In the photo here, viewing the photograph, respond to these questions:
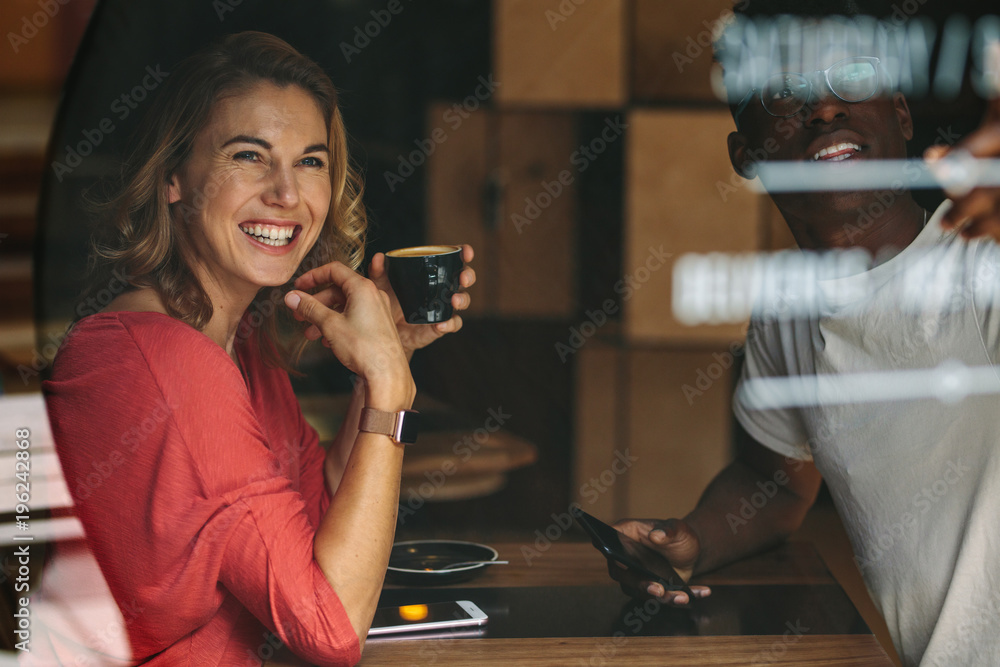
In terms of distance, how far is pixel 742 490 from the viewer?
1.01 metres

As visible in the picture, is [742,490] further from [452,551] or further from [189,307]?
[189,307]

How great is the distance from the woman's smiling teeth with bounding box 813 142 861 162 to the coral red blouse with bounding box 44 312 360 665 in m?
0.69

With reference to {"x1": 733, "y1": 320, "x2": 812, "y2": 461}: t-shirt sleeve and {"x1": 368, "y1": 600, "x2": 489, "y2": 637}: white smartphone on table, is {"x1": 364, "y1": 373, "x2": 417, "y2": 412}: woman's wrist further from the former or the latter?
{"x1": 733, "y1": 320, "x2": 812, "y2": 461}: t-shirt sleeve

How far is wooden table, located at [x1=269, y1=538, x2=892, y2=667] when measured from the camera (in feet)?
2.52

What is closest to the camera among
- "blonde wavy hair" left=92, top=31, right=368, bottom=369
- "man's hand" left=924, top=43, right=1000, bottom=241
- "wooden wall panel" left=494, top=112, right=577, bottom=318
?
"man's hand" left=924, top=43, right=1000, bottom=241

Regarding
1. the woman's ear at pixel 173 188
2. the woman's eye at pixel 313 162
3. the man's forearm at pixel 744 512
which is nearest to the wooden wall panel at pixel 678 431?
the man's forearm at pixel 744 512

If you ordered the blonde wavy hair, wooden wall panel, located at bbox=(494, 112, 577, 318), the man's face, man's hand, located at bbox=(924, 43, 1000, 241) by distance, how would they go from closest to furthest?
man's hand, located at bbox=(924, 43, 1000, 241)
the blonde wavy hair
the man's face
wooden wall panel, located at bbox=(494, 112, 577, 318)

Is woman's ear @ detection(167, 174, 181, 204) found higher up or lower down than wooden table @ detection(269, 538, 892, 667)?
higher up

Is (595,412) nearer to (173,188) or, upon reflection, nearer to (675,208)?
(675,208)

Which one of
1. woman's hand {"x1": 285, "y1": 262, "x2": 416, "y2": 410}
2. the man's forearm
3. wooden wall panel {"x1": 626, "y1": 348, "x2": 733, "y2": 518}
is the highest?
woman's hand {"x1": 285, "y1": 262, "x2": 416, "y2": 410}

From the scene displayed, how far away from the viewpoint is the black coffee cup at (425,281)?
797 mm

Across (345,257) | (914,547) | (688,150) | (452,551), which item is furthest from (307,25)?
(914,547)

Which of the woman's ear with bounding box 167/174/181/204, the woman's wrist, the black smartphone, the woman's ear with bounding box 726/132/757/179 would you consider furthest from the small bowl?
the woman's ear with bounding box 726/132/757/179

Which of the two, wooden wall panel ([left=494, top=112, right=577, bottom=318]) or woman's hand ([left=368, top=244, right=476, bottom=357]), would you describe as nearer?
woman's hand ([left=368, top=244, right=476, bottom=357])
